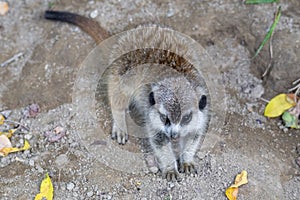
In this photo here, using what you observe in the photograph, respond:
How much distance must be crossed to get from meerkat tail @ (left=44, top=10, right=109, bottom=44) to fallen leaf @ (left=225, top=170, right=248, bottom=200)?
163 centimetres

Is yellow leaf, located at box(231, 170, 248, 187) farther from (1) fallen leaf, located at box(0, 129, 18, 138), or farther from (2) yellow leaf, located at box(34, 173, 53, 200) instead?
(1) fallen leaf, located at box(0, 129, 18, 138)

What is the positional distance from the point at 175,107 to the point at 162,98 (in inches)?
5.1

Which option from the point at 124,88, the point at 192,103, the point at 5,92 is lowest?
the point at 5,92

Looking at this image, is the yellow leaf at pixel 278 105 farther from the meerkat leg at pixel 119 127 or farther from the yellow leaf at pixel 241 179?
the meerkat leg at pixel 119 127

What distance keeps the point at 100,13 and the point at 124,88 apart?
0.90 meters

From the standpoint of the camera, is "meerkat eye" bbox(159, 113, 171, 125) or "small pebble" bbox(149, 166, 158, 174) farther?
"small pebble" bbox(149, 166, 158, 174)

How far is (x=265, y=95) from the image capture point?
389cm

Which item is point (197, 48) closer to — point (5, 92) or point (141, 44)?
point (141, 44)

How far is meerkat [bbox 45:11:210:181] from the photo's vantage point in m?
3.20

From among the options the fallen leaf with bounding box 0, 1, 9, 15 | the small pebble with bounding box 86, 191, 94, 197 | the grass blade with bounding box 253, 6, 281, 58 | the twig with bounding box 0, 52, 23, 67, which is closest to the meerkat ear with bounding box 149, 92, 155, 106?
the small pebble with bounding box 86, 191, 94, 197

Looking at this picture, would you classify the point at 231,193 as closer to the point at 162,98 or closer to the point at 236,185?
the point at 236,185

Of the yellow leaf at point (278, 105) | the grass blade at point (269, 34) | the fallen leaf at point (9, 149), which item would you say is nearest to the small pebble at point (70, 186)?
the fallen leaf at point (9, 149)

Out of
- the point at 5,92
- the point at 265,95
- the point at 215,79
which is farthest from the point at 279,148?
the point at 5,92

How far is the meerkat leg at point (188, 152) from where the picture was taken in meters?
3.49
